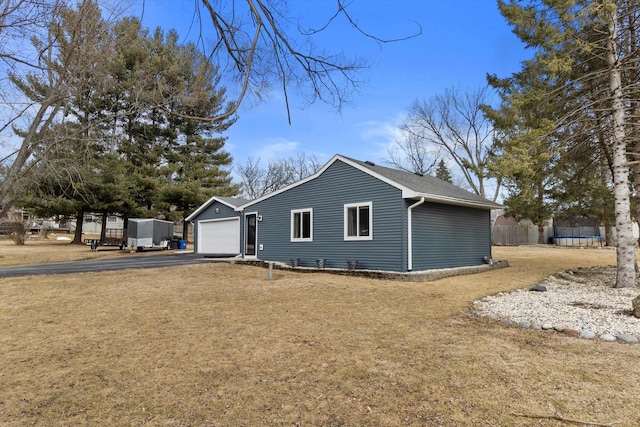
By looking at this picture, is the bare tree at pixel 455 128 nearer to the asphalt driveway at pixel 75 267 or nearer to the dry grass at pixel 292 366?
the asphalt driveway at pixel 75 267

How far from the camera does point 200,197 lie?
89.4ft

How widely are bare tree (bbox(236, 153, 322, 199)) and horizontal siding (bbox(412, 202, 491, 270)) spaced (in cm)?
2503

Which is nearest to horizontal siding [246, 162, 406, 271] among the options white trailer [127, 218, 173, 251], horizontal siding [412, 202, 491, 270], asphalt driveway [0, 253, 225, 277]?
horizontal siding [412, 202, 491, 270]

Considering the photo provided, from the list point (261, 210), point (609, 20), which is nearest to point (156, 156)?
point (261, 210)

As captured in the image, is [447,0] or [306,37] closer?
[306,37]

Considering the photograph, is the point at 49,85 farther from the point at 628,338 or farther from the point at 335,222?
the point at 628,338

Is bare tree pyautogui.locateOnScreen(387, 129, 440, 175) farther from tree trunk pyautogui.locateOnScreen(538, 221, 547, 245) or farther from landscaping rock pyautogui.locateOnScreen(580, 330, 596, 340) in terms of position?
landscaping rock pyautogui.locateOnScreen(580, 330, 596, 340)

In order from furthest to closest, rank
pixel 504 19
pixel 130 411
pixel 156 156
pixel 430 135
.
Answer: pixel 430 135 < pixel 156 156 < pixel 504 19 < pixel 130 411

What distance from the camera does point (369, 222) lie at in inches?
448

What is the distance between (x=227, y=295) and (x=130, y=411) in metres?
4.84

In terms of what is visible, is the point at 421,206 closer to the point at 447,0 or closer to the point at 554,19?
the point at 554,19

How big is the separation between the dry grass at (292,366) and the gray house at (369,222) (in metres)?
4.17

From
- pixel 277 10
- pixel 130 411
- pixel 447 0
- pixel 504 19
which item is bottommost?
pixel 130 411

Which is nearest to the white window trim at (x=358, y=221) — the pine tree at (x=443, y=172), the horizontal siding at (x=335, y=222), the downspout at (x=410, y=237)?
the horizontal siding at (x=335, y=222)
